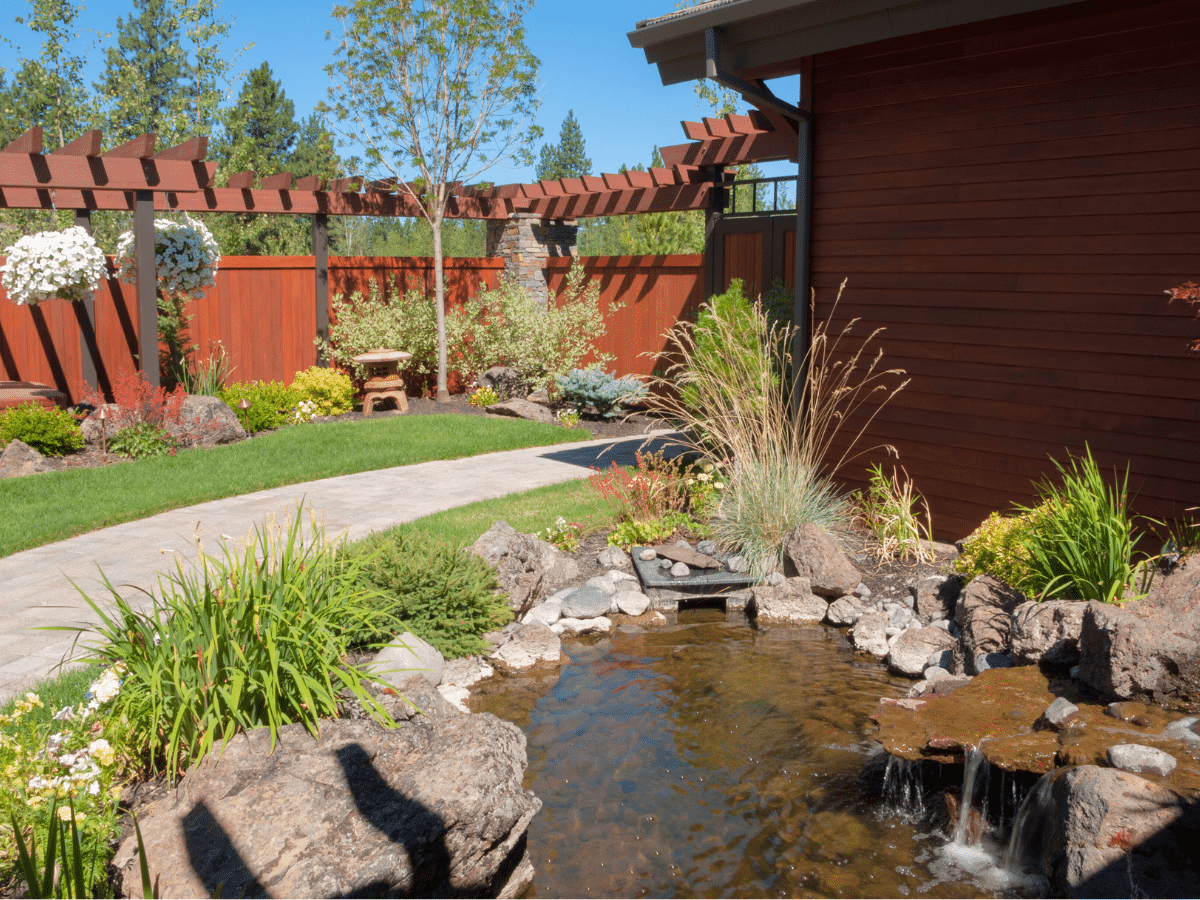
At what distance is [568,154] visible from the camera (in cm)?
6300

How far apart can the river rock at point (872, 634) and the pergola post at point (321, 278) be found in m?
8.94

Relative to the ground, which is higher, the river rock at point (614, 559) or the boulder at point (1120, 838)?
the boulder at point (1120, 838)

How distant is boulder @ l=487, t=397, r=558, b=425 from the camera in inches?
439

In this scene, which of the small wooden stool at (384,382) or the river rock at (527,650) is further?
the small wooden stool at (384,382)

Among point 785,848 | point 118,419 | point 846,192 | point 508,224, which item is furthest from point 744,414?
point 508,224

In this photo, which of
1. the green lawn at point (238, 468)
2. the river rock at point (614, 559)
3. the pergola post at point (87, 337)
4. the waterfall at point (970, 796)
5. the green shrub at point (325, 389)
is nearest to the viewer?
the waterfall at point (970, 796)

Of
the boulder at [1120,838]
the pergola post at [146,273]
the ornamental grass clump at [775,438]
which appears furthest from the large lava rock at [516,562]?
the pergola post at [146,273]

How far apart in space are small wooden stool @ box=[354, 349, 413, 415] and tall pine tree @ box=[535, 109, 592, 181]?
2088 inches

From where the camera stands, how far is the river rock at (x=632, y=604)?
5.34m

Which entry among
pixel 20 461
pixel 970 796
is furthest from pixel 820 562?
pixel 20 461

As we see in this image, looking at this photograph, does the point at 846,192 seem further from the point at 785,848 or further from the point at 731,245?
the point at 785,848

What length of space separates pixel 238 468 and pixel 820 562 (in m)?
5.21

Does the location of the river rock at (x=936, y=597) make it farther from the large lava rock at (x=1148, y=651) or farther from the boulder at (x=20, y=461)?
the boulder at (x=20, y=461)

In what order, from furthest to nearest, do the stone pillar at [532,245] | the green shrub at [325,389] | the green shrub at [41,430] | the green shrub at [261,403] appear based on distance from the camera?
the stone pillar at [532,245] → the green shrub at [325,389] → the green shrub at [261,403] → the green shrub at [41,430]
